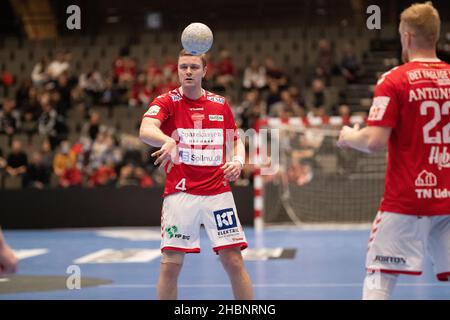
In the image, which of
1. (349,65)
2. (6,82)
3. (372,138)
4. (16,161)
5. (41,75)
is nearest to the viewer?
(372,138)

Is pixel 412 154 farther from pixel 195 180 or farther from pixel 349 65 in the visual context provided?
pixel 349 65

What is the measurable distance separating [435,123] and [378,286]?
42.6 inches

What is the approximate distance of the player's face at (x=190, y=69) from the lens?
251 inches

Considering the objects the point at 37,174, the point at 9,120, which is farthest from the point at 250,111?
the point at 9,120

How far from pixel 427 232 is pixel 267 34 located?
21592mm

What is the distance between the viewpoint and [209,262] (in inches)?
487

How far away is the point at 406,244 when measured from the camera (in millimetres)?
4895

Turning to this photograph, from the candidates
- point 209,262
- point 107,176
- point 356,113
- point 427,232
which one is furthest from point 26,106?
point 427,232

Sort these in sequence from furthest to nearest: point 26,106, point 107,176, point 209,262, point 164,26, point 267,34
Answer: point 164,26 < point 267,34 < point 26,106 < point 107,176 < point 209,262

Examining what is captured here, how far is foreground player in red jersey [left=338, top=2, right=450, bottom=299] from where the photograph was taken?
489 cm

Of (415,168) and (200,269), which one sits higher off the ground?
(415,168)

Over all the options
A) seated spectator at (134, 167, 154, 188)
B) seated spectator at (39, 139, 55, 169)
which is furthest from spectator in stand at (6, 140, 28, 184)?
seated spectator at (134, 167, 154, 188)

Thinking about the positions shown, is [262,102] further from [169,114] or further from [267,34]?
[169,114]

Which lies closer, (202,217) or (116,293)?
(202,217)
